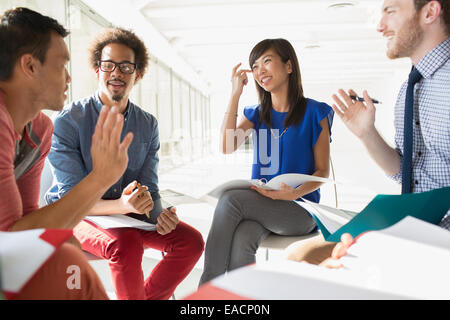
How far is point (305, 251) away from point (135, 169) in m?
0.96

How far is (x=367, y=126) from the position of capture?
4.46 ft

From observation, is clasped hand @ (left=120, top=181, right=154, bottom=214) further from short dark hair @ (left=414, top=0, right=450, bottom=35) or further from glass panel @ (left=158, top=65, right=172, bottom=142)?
glass panel @ (left=158, top=65, right=172, bottom=142)

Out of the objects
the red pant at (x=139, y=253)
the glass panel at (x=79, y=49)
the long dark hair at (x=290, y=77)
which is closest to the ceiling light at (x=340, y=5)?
the glass panel at (x=79, y=49)

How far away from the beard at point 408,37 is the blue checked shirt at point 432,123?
76 mm

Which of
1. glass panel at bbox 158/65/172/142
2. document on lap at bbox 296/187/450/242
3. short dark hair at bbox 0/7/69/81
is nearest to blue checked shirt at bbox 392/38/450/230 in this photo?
document on lap at bbox 296/187/450/242

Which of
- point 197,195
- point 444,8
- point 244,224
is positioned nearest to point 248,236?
point 244,224

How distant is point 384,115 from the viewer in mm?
Answer: 13562

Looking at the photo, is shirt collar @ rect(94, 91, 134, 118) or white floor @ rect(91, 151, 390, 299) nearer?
shirt collar @ rect(94, 91, 134, 118)

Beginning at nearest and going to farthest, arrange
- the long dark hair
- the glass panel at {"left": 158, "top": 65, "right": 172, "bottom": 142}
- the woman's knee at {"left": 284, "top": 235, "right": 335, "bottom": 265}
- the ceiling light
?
the woman's knee at {"left": 284, "top": 235, "right": 335, "bottom": 265}, the long dark hair, the ceiling light, the glass panel at {"left": 158, "top": 65, "right": 172, "bottom": 142}

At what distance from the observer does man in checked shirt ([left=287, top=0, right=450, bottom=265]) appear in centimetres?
123

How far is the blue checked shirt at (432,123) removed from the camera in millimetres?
1228

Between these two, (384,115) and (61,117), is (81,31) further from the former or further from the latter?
(384,115)

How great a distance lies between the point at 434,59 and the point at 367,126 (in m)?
0.31
